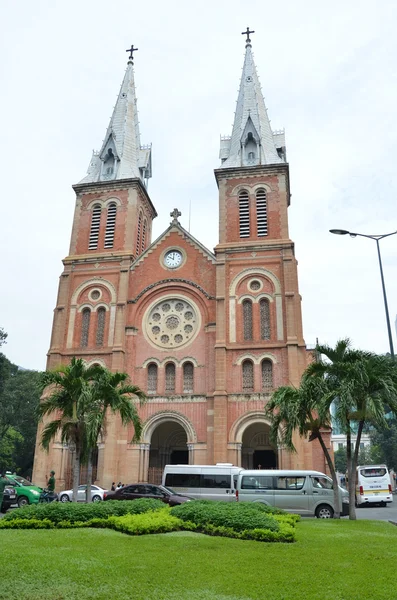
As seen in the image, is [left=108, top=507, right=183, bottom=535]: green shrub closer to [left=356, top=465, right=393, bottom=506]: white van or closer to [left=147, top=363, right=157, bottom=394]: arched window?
[left=356, top=465, right=393, bottom=506]: white van

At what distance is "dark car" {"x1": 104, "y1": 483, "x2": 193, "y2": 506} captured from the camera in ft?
67.5

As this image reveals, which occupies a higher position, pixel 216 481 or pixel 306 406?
pixel 306 406

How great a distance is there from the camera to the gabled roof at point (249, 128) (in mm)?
40812

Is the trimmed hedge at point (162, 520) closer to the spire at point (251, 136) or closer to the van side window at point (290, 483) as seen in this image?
the van side window at point (290, 483)

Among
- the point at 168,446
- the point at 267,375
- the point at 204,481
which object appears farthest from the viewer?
the point at 168,446

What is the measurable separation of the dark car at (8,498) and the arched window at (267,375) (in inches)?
625

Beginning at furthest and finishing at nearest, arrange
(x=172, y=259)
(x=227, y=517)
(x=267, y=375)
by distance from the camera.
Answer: (x=172, y=259)
(x=267, y=375)
(x=227, y=517)

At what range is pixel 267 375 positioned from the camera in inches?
1300

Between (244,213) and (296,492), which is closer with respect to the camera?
(296,492)

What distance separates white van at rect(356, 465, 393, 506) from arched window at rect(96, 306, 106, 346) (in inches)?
761

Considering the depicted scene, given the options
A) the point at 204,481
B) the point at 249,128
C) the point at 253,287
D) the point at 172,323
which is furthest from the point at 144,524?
the point at 249,128

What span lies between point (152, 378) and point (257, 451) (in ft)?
28.1

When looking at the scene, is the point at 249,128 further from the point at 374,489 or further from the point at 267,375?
the point at 374,489

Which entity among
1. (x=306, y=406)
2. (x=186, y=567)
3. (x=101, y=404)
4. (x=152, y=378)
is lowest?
(x=186, y=567)
